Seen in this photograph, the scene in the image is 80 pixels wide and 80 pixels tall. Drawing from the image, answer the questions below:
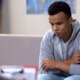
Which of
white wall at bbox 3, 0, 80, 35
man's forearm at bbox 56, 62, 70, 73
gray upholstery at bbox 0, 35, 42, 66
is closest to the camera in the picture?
man's forearm at bbox 56, 62, 70, 73

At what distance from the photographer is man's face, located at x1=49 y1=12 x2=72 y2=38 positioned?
1690 millimetres

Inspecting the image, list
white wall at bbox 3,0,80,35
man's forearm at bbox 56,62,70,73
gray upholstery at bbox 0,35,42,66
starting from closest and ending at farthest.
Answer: man's forearm at bbox 56,62,70,73
gray upholstery at bbox 0,35,42,66
white wall at bbox 3,0,80,35

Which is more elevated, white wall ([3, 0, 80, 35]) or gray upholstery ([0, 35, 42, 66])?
white wall ([3, 0, 80, 35])

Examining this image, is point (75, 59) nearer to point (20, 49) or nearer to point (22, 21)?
point (20, 49)

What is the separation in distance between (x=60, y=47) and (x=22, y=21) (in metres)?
1.53

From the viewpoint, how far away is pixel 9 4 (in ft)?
10.5

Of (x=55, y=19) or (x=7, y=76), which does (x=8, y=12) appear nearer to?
(x=55, y=19)

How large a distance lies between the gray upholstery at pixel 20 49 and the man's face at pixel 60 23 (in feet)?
2.02

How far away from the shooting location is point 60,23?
67.3 inches

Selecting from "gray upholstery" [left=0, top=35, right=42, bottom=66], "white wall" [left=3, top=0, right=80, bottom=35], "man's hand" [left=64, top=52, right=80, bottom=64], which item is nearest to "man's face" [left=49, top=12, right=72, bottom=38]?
"man's hand" [left=64, top=52, right=80, bottom=64]

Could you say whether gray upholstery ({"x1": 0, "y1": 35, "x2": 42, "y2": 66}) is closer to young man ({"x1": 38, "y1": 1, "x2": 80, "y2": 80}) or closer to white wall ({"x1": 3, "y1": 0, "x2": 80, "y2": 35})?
young man ({"x1": 38, "y1": 1, "x2": 80, "y2": 80})

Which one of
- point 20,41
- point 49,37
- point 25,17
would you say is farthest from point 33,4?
point 49,37

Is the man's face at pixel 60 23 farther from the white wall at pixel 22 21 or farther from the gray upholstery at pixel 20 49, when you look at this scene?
the white wall at pixel 22 21

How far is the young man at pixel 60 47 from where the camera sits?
1691 millimetres
